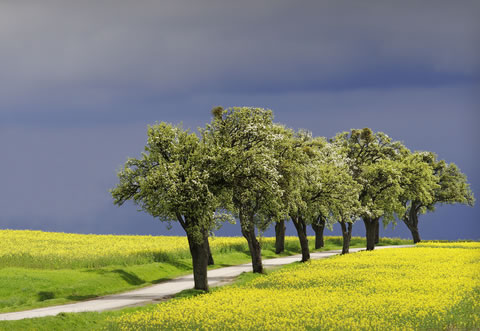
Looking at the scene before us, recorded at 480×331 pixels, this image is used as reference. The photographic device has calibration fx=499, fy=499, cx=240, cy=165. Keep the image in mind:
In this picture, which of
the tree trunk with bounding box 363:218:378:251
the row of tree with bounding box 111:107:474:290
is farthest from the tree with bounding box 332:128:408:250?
the row of tree with bounding box 111:107:474:290

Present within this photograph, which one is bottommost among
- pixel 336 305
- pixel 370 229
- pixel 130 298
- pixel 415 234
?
pixel 130 298

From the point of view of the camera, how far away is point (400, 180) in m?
80.1

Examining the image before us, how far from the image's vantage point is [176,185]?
3888 centimetres

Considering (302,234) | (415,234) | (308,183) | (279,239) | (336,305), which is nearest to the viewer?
(336,305)

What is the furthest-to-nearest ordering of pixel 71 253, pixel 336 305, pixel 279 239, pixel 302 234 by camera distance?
pixel 279 239 < pixel 302 234 < pixel 71 253 < pixel 336 305

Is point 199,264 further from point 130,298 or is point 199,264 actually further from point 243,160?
point 243,160

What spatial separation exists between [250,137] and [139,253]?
23.3 metres

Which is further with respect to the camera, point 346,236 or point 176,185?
point 346,236

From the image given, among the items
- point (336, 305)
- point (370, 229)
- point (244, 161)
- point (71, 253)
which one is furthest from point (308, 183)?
point (336, 305)

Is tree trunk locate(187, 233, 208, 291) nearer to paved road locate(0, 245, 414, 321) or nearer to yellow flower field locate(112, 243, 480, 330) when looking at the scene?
paved road locate(0, 245, 414, 321)

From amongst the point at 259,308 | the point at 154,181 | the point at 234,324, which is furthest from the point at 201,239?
the point at 234,324

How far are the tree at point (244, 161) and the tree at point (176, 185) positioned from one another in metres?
1.75

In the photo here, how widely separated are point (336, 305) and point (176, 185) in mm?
16973

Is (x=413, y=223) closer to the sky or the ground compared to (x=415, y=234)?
closer to the sky
